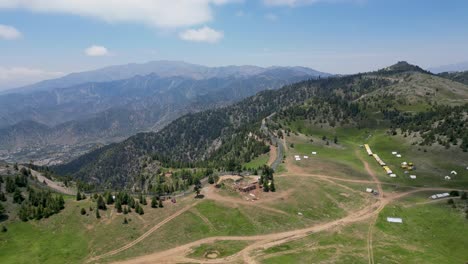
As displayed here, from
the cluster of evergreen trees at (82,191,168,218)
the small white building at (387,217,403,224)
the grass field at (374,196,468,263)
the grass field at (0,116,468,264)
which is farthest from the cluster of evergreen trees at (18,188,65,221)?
the small white building at (387,217,403,224)

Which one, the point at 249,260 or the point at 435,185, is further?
the point at 435,185

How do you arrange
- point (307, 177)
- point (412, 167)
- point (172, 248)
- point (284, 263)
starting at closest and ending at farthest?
point (284, 263) → point (172, 248) → point (307, 177) → point (412, 167)

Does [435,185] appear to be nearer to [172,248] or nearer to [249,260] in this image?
[249,260]

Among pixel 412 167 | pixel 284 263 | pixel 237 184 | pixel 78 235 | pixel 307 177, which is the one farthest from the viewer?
pixel 412 167

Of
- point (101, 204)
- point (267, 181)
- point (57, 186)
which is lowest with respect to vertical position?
point (57, 186)

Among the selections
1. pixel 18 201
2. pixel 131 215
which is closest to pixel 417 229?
pixel 131 215

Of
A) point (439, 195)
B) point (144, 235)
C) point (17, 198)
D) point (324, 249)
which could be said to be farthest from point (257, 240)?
point (17, 198)

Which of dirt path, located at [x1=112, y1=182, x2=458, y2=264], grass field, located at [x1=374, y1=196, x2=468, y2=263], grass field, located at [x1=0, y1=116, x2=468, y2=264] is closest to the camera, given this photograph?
dirt path, located at [x1=112, y1=182, x2=458, y2=264]

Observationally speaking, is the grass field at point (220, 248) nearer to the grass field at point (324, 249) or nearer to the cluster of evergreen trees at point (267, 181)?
the grass field at point (324, 249)

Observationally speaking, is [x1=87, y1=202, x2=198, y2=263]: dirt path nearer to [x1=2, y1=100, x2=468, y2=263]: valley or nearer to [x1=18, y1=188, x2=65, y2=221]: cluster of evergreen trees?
[x1=2, y1=100, x2=468, y2=263]: valley

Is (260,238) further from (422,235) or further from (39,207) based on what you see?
(39,207)

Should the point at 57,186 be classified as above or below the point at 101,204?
below
